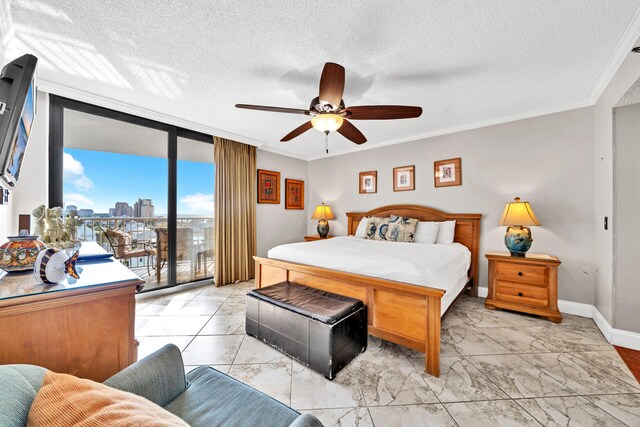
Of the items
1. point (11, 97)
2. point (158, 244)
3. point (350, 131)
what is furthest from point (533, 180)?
point (158, 244)

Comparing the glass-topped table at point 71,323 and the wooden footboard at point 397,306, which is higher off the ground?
the glass-topped table at point 71,323

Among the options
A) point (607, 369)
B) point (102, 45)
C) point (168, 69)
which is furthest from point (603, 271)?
point (102, 45)

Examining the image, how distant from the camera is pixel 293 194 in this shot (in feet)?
17.2

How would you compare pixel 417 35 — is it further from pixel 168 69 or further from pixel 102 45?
pixel 102 45

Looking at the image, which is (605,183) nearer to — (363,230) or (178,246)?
(363,230)

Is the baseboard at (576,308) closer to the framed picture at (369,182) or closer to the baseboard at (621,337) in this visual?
the baseboard at (621,337)

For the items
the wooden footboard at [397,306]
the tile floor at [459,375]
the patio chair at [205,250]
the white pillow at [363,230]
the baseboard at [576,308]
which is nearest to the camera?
the tile floor at [459,375]

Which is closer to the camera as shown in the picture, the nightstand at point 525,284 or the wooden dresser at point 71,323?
the wooden dresser at point 71,323

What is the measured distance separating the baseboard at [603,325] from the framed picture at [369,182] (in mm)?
2915

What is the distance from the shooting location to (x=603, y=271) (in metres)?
2.46

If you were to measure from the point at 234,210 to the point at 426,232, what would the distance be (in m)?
3.07

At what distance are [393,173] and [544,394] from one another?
3.30 metres

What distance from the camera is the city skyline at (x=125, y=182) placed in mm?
2996

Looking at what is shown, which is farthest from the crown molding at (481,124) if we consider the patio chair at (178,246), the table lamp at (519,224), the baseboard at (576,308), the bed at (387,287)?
the patio chair at (178,246)
